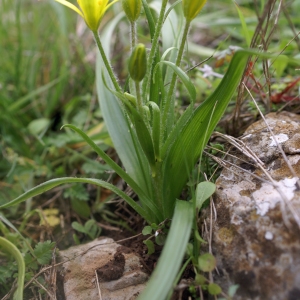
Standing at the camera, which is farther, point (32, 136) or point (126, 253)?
point (32, 136)

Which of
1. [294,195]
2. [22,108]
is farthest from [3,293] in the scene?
[22,108]

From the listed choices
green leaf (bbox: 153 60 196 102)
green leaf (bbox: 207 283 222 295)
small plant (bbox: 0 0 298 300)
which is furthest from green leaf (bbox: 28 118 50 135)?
green leaf (bbox: 207 283 222 295)

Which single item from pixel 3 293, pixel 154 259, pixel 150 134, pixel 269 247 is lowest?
pixel 3 293

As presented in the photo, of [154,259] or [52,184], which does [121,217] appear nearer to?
[154,259]

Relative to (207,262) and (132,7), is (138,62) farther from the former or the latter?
(207,262)

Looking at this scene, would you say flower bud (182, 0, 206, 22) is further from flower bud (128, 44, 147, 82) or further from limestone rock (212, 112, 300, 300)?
limestone rock (212, 112, 300, 300)

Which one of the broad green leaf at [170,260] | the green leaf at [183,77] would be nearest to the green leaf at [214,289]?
the broad green leaf at [170,260]
